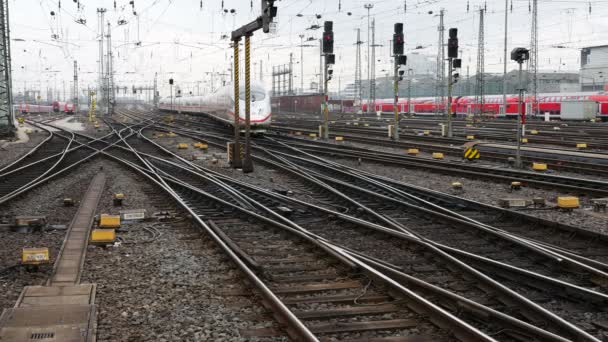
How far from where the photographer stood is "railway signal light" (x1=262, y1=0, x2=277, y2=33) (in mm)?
14812

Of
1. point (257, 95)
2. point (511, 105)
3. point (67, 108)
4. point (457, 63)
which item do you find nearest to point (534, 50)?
point (511, 105)

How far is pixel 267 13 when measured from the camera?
49.1 feet

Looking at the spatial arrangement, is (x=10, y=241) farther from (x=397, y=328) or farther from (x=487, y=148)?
(x=487, y=148)

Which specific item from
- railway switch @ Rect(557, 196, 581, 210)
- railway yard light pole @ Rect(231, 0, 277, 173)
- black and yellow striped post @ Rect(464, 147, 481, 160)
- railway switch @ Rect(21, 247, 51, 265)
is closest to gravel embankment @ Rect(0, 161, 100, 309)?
railway switch @ Rect(21, 247, 51, 265)

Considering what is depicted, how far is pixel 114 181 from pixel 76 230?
6640 mm

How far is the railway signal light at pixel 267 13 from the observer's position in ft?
48.6

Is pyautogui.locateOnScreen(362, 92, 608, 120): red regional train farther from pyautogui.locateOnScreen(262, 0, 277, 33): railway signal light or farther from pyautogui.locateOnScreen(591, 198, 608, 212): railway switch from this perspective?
pyautogui.locateOnScreen(591, 198, 608, 212): railway switch

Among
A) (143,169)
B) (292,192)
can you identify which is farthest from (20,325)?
(143,169)

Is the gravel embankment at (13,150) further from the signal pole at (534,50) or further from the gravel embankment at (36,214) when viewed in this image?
the signal pole at (534,50)

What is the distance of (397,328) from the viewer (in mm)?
5562

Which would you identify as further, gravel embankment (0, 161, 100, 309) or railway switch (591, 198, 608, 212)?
railway switch (591, 198, 608, 212)

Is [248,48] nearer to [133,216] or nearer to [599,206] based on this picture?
[133,216]

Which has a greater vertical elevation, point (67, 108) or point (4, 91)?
point (67, 108)

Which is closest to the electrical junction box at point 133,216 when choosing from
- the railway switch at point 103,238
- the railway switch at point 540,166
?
the railway switch at point 103,238
